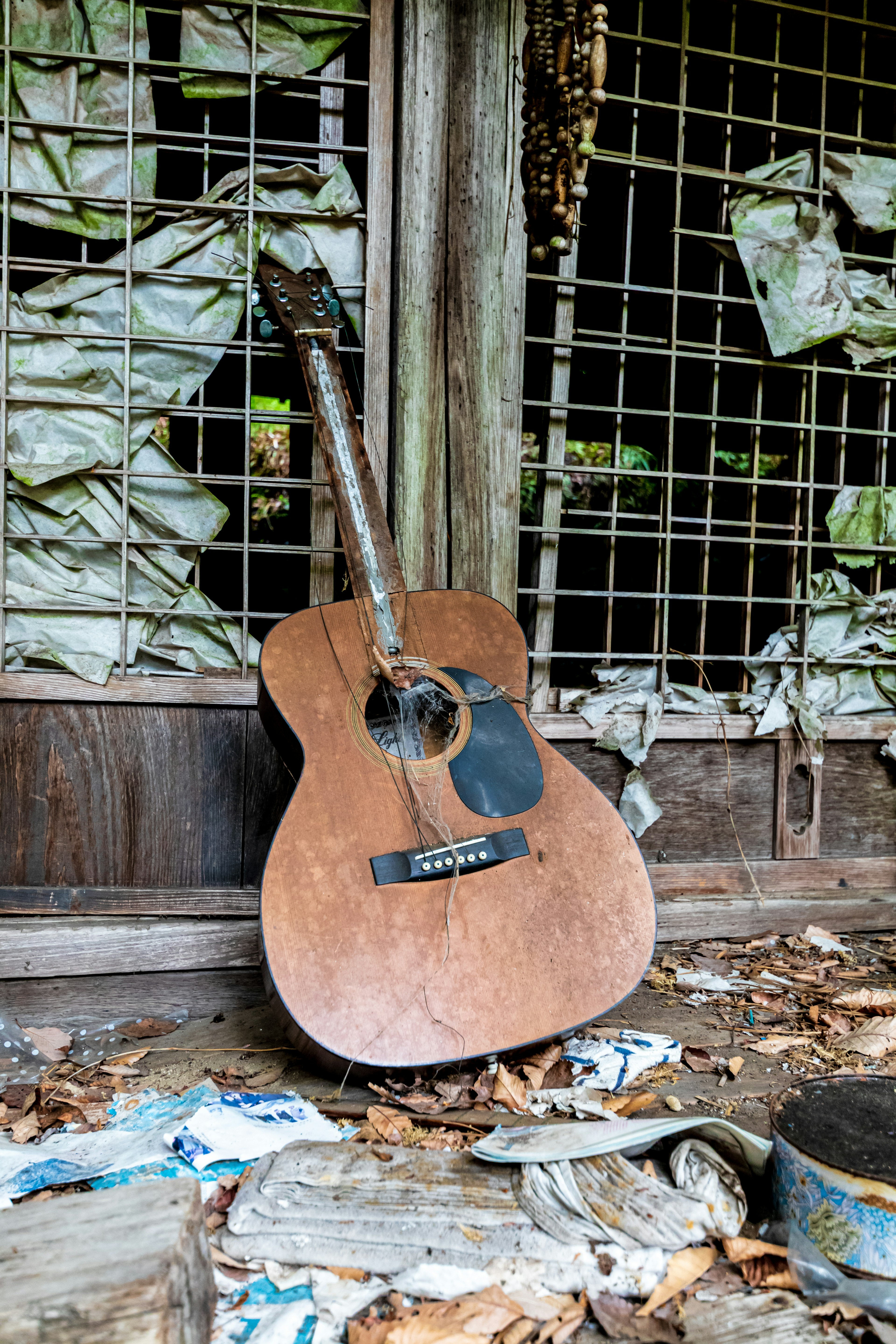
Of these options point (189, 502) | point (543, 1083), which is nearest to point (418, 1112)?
point (543, 1083)

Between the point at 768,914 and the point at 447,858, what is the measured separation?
1.66 metres

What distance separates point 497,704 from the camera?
238 centimetres

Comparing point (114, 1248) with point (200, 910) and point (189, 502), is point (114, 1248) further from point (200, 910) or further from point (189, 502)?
point (189, 502)

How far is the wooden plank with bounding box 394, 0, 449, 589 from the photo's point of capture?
281 centimetres

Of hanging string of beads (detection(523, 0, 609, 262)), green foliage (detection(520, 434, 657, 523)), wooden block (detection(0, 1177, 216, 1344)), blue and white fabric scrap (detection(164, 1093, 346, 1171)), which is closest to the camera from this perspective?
wooden block (detection(0, 1177, 216, 1344))

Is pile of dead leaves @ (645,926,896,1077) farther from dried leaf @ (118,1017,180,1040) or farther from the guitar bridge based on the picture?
dried leaf @ (118,1017,180,1040)

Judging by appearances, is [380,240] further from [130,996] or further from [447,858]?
[130,996]

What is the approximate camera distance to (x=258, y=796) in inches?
112

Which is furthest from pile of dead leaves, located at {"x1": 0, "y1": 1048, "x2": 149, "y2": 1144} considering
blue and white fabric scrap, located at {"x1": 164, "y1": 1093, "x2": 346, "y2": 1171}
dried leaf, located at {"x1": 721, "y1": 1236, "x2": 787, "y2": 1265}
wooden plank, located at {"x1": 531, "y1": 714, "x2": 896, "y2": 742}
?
wooden plank, located at {"x1": 531, "y1": 714, "x2": 896, "y2": 742}

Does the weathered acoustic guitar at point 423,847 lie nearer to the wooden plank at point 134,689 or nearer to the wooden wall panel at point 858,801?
the wooden plank at point 134,689

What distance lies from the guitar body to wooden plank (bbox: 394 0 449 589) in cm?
58

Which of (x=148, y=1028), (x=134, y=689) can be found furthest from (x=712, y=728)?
(x=148, y=1028)

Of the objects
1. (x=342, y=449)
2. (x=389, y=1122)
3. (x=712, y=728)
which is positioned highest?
(x=342, y=449)

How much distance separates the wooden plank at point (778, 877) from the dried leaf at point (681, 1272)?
1.62 meters
